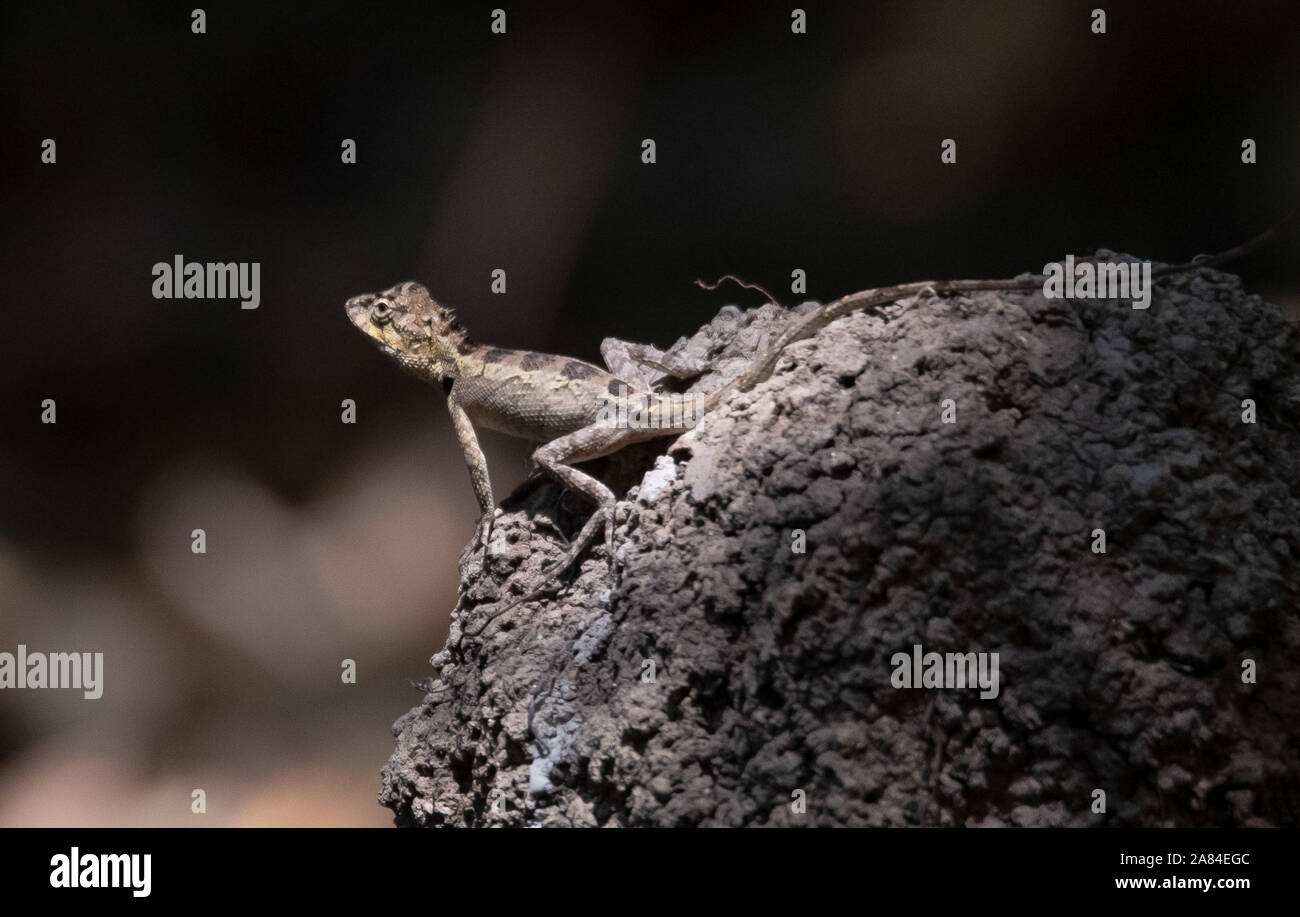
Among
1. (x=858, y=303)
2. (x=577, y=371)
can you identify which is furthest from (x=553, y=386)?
(x=858, y=303)

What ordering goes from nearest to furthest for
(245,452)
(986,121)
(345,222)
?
1. (986,121)
2. (345,222)
3. (245,452)

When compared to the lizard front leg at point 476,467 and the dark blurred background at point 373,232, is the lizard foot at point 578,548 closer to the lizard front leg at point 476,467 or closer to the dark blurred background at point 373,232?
the lizard front leg at point 476,467

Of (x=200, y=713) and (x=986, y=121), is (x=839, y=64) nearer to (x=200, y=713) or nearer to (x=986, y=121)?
(x=986, y=121)

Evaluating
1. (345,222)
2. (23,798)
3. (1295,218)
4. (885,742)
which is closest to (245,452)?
(345,222)

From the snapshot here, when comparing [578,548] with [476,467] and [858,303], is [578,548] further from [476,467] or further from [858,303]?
A: [858,303]

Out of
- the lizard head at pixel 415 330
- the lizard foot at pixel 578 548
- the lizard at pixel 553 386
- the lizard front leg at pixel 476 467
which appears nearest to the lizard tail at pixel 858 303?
the lizard at pixel 553 386

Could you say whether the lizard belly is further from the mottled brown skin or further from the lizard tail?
the lizard tail

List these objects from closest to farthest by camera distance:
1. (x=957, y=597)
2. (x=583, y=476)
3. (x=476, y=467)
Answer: (x=957, y=597)
(x=583, y=476)
(x=476, y=467)
